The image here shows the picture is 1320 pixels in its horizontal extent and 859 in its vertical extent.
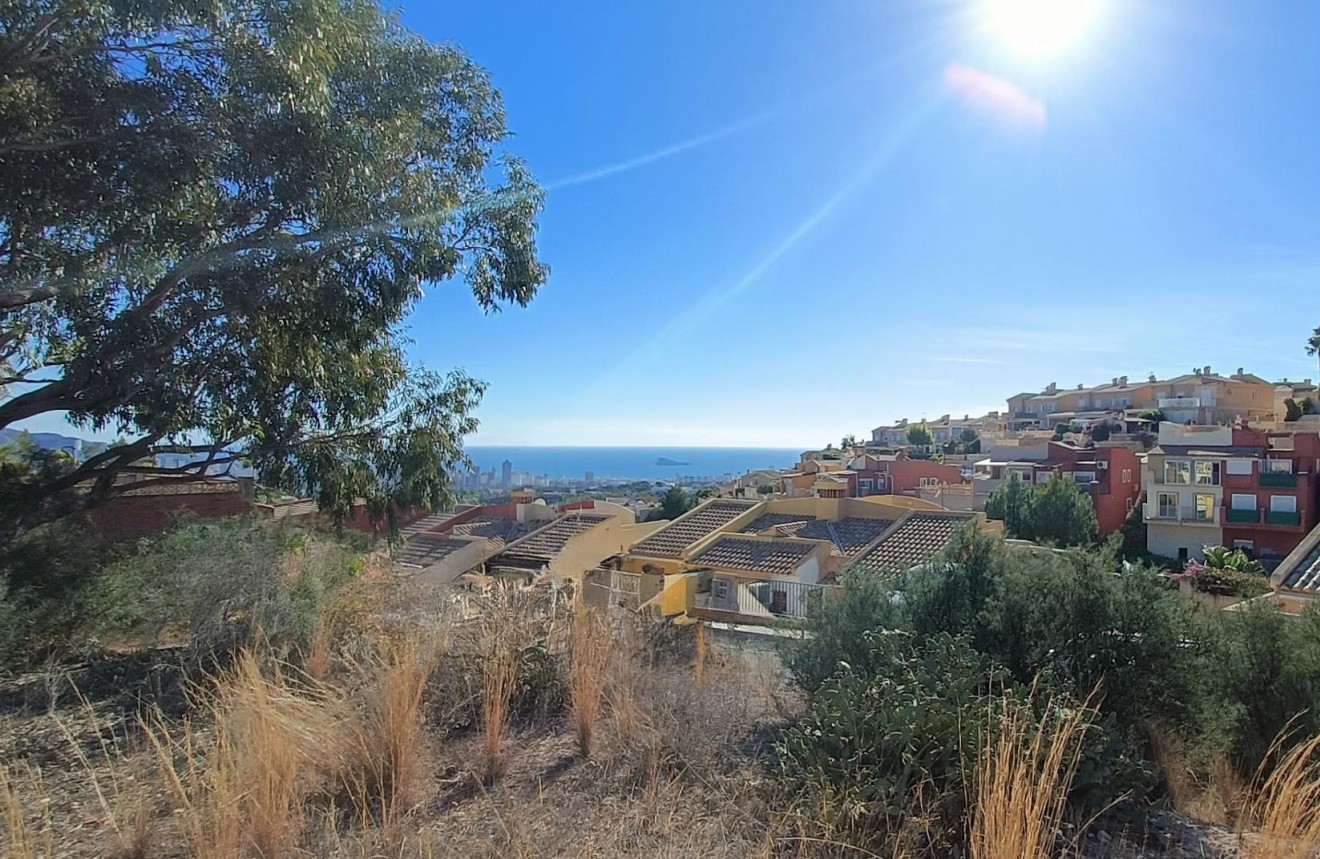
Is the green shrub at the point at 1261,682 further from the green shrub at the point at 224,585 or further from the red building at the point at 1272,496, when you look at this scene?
the red building at the point at 1272,496

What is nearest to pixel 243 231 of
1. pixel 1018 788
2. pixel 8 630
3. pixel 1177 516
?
pixel 8 630

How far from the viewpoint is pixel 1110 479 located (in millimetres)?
33719

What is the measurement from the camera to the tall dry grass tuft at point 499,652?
10.4 ft

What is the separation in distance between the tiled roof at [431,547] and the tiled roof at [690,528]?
5.55 meters

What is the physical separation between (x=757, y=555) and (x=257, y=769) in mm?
16329

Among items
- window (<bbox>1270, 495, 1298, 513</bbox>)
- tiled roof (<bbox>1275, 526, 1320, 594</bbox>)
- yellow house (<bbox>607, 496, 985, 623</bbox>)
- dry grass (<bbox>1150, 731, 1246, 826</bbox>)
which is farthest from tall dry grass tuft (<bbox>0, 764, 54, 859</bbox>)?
window (<bbox>1270, 495, 1298, 513</bbox>)

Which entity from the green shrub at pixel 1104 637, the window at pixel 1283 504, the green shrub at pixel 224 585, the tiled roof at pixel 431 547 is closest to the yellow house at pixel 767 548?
the tiled roof at pixel 431 547

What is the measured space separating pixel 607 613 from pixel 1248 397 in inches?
2677

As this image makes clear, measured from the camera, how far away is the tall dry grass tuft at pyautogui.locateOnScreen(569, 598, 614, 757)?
337 centimetres

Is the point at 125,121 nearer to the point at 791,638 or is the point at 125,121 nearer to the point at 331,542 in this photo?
the point at 331,542

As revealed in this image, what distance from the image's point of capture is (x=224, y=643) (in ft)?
15.9

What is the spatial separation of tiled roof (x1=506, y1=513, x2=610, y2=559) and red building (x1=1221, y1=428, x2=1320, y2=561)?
25.6 m

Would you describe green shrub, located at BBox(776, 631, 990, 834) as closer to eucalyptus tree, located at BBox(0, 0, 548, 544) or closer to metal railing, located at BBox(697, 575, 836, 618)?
eucalyptus tree, located at BBox(0, 0, 548, 544)

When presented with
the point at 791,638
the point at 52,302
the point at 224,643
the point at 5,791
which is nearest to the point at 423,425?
the point at 224,643
